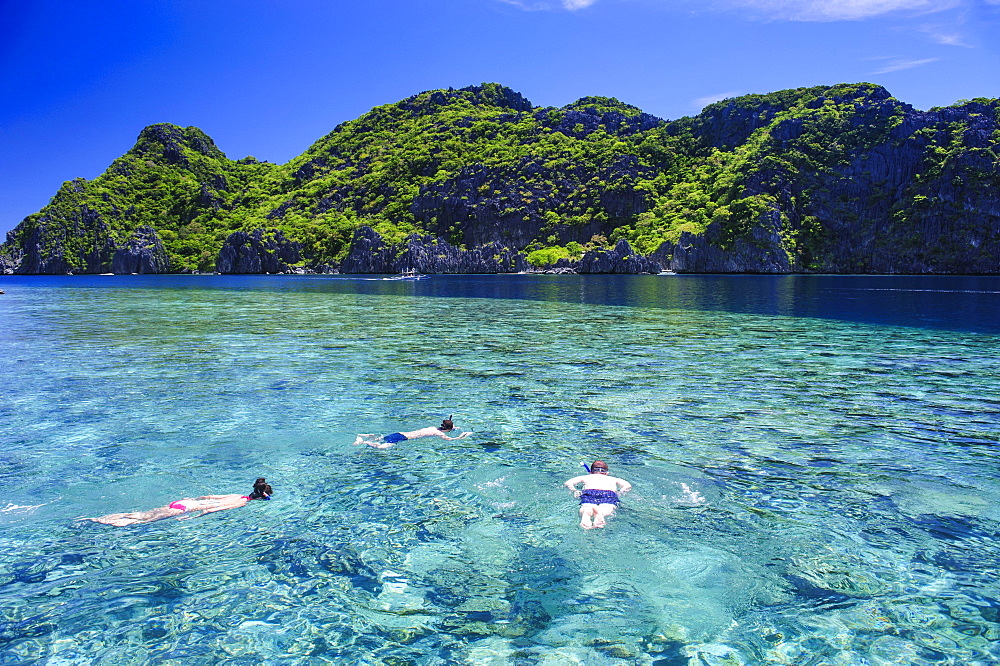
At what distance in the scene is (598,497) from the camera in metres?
10.1

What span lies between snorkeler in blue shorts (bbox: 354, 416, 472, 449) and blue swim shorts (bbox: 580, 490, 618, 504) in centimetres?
481

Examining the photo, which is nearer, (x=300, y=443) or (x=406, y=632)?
(x=406, y=632)

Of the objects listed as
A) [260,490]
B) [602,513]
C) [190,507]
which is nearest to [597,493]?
[602,513]

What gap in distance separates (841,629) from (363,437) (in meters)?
10.5

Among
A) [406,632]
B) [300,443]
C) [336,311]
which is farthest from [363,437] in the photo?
[336,311]

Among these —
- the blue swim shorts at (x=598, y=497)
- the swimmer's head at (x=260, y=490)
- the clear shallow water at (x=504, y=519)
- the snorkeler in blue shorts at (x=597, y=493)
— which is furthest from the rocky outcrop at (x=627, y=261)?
the swimmer's head at (x=260, y=490)

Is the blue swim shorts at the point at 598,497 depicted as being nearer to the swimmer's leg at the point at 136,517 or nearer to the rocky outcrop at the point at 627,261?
the swimmer's leg at the point at 136,517

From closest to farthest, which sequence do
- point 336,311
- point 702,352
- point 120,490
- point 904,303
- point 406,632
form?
1. point 406,632
2. point 120,490
3. point 702,352
4. point 336,311
5. point 904,303

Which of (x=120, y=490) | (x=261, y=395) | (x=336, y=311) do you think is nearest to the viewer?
(x=120, y=490)

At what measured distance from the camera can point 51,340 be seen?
32.0 meters

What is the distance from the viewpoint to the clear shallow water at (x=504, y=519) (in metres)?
6.58

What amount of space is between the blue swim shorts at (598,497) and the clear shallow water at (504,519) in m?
0.35

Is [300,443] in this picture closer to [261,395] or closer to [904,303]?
[261,395]

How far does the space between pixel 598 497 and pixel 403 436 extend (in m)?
5.69
